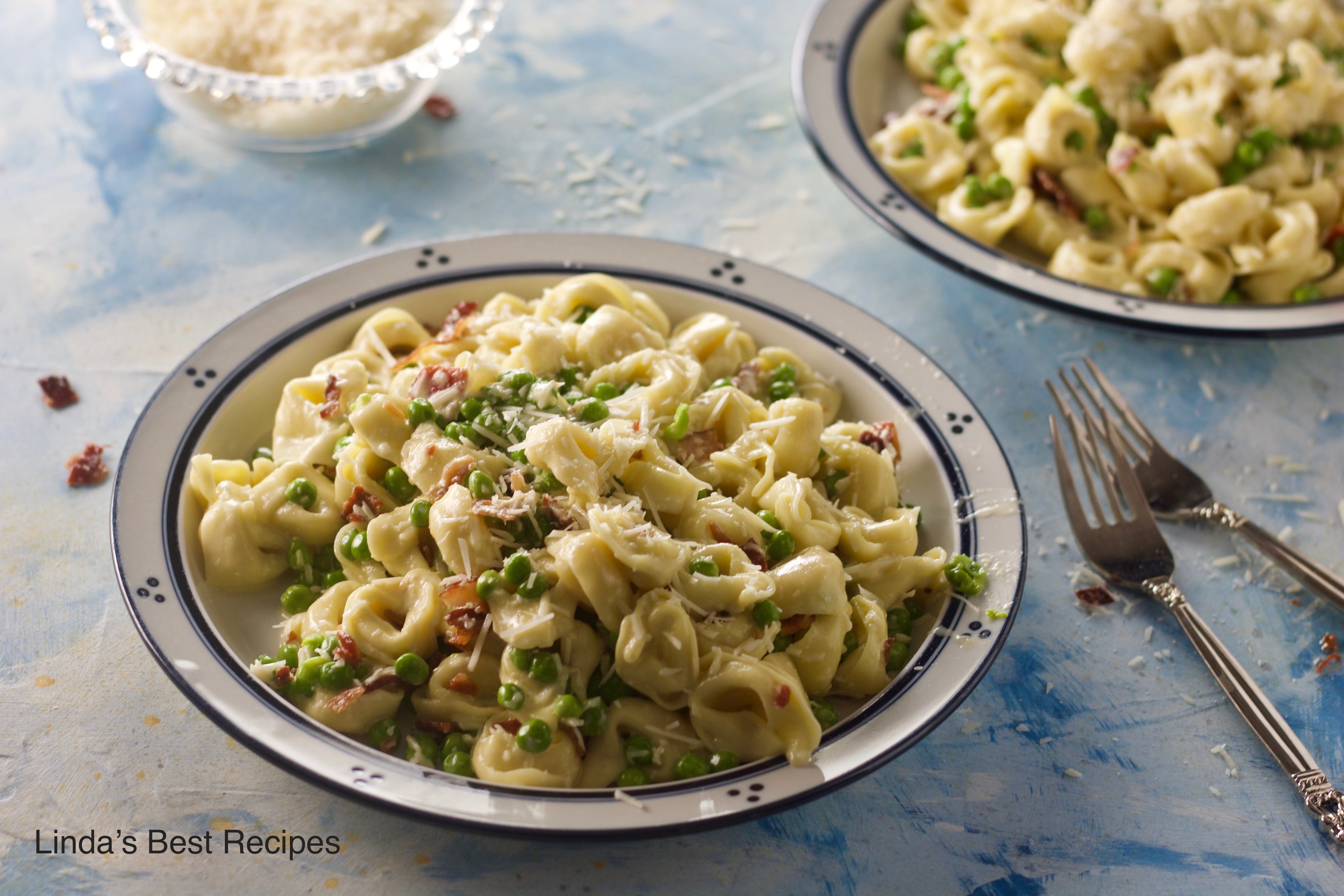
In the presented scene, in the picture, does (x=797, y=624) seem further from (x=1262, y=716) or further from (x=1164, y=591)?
(x=1262, y=716)

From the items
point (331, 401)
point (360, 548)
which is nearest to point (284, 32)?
point (331, 401)

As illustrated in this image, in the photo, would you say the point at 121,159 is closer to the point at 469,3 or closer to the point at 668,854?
the point at 469,3

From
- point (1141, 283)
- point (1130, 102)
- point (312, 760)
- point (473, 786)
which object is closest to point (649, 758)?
point (473, 786)

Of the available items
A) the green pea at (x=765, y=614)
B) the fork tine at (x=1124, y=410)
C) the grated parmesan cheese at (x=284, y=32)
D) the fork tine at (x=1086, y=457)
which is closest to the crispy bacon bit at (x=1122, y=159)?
the fork tine at (x=1124, y=410)

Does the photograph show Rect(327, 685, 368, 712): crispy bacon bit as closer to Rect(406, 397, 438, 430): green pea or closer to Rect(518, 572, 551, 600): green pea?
Rect(518, 572, 551, 600): green pea

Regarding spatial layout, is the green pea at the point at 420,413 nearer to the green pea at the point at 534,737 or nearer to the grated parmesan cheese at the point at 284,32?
the green pea at the point at 534,737

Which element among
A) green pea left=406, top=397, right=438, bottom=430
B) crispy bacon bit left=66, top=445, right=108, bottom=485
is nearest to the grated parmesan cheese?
crispy bacon bit left=66, top=445, right=108, bottom=485
